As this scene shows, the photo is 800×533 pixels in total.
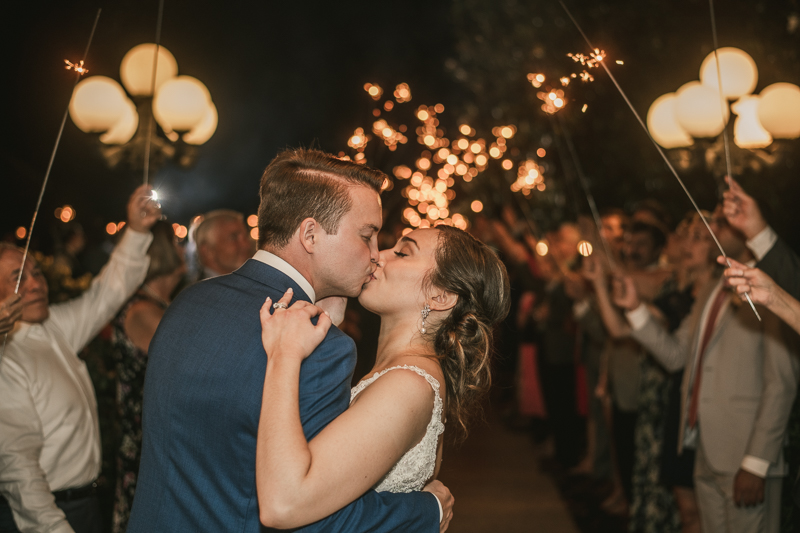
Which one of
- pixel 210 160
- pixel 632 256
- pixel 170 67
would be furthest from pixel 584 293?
pixel 210 160

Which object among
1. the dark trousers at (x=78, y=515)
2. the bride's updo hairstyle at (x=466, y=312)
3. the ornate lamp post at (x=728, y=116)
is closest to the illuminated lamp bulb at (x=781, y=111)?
the ornate lamp post at (x=728, y=116)

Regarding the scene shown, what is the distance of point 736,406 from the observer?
3.27m

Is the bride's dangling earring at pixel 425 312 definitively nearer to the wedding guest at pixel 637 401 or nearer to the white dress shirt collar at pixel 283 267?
the white dress shirt collar at pixel 283 267

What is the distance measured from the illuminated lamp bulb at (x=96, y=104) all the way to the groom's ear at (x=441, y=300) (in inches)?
94.7

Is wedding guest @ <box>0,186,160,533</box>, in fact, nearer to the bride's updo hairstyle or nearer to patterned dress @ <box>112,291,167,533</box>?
patterned dress @ <box>112,291,167,533</box>

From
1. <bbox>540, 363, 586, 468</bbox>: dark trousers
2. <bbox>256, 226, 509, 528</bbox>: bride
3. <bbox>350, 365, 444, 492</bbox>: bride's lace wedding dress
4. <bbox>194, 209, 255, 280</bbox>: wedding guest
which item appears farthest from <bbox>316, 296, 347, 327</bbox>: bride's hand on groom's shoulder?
<bbox>540, 363, 586, 468</bbox>: dark trousers

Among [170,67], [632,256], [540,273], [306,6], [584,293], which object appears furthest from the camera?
[306,6]

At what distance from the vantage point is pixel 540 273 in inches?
304

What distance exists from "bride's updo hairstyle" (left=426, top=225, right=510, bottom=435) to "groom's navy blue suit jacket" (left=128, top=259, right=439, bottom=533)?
64cm

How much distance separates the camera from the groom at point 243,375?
151 cm

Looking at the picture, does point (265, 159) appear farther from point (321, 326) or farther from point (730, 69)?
point (321, 326)

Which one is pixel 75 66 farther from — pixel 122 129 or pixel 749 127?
pixel 749 127

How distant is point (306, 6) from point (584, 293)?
998 centimetres

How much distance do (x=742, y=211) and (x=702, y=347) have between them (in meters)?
1.02
